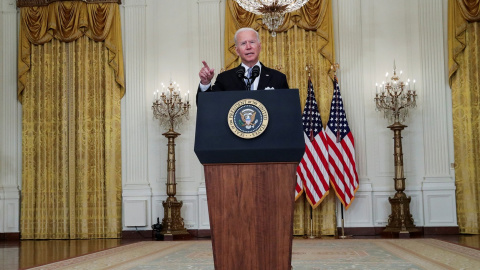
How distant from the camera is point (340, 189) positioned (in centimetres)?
991

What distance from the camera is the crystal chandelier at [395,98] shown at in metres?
9.88

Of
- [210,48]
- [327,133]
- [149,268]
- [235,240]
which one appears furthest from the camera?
[210,48]

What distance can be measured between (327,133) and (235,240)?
7573mm

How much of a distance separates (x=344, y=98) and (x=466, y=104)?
218 cm

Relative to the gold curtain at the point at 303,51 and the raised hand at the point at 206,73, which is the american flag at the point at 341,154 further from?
the raised hand at the point at 206,73

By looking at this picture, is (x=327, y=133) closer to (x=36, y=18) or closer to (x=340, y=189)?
(x=340, y=189)

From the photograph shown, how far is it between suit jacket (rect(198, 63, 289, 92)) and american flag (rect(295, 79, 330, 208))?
21.0ft

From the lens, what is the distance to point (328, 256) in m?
6.59

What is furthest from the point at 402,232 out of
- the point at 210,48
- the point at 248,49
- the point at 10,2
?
the point at 10,2

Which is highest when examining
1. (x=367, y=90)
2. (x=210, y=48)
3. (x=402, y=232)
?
(x=210, y=48)

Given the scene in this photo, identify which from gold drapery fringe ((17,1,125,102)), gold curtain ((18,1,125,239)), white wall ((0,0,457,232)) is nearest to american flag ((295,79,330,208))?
white wall ((0,0,457,232))

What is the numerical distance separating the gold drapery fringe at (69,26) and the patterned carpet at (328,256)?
14.7 ft

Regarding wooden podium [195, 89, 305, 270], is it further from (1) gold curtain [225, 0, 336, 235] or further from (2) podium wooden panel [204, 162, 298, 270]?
(1) gold curtain [225, 0, 336, 235]

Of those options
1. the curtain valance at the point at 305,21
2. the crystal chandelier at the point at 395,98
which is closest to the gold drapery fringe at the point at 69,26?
the curtain valance at the point at 305,21
